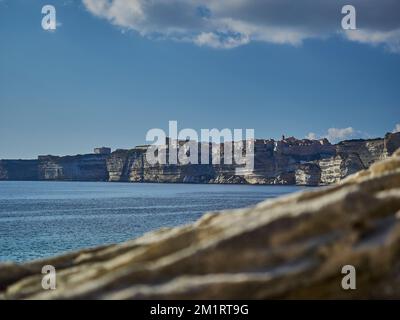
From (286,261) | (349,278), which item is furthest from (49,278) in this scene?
(349,278)

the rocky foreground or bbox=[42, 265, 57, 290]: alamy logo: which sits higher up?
the rocky foreground

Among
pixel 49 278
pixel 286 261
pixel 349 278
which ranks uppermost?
pixel 286 261

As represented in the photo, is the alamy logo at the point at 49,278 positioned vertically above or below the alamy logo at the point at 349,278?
below

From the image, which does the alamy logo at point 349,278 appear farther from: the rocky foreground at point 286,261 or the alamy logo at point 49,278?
the alamy logo at point 49,278

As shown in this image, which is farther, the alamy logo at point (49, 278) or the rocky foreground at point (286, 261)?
the alamy logo at point (49, 278)

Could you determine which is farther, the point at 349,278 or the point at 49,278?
the point at 49,278

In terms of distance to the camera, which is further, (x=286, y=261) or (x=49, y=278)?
(x=49, y=278)

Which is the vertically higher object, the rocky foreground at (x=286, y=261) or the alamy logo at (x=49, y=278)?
the rocky foreground at (x=286, y=261)

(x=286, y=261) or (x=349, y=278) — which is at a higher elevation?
(x=286, y=261)

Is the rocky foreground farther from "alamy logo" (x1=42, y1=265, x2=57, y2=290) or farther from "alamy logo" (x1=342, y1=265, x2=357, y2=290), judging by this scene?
"alamy logo" (x1=42, y1=265, x2=57, y2=290)

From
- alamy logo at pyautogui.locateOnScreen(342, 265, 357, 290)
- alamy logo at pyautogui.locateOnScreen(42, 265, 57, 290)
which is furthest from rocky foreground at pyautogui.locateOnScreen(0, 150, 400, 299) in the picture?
alamy logo at pyautogui.locateOnScreen(42, 265, 57, 290)

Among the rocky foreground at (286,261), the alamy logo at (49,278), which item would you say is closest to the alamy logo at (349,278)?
the rocky foreground at (286,261)

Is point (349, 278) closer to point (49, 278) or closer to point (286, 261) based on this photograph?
point (286, 261)
